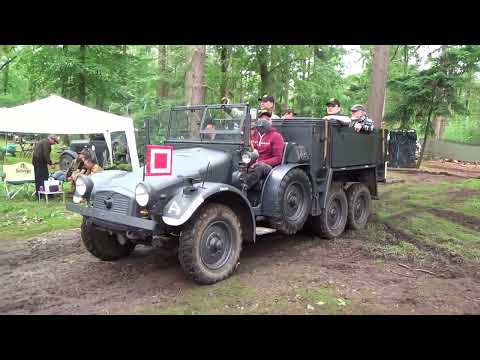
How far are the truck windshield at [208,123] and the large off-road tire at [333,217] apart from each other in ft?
6.96

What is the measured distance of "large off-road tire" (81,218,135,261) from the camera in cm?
575

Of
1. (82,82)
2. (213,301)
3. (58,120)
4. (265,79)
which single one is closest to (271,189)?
(213,301)

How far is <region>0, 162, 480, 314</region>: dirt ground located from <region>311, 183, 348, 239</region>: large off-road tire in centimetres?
46

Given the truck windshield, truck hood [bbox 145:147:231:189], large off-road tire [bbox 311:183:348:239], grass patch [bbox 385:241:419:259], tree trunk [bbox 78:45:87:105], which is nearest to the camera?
truck hood [bbox 145:147:231:189]

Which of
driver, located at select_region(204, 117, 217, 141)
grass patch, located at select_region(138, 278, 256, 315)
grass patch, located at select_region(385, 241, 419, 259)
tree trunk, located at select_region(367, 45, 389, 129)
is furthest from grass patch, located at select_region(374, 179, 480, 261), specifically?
driver, located at select_region(204, 117, 217, 141)

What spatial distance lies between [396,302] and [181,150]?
10.8ft

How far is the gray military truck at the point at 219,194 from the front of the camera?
16.2 feet

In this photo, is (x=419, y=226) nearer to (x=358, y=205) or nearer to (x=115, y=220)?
(x=358, y=205)

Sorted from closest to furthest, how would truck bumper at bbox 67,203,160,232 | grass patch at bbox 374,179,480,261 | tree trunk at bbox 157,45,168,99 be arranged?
truck bumper at bbox 67,203,160,232 → grass patch at bbox 374,179,480,261 → tree trunk at bbox 157,45,168,99

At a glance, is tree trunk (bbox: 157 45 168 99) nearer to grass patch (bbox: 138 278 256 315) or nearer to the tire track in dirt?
the tire track in dirt

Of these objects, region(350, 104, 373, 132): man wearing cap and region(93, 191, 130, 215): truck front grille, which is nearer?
region(93, 191, 130, 215): truck front grille

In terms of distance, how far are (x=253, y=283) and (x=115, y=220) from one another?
1699 mm

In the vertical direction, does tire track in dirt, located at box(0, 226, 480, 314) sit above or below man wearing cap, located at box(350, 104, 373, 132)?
below
